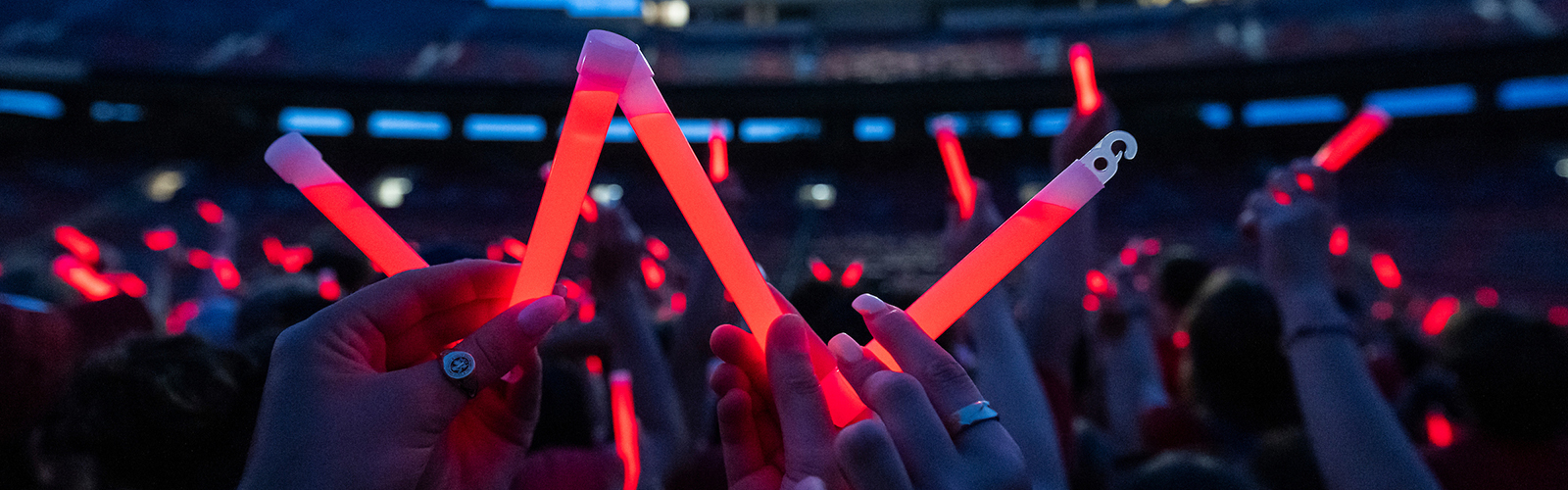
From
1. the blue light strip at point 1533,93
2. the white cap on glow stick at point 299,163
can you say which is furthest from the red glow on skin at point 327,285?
the blue light strip at point 1533,93

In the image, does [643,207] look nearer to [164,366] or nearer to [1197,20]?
[1197,20]

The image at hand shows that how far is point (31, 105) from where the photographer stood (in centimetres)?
1328

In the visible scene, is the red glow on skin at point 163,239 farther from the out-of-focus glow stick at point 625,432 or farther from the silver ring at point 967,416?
the silver ring at point 967,416

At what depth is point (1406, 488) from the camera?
118 cm

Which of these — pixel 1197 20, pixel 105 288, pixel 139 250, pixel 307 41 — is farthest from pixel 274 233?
pixel 1197 20

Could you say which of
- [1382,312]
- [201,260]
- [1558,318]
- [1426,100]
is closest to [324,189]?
[201,260]

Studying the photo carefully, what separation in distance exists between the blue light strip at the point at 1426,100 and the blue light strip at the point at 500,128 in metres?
15.3

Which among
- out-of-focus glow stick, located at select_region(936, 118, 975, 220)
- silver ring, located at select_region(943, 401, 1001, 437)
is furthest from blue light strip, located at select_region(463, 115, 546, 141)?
silver ring, located at select_region(943, 401, 1001, 437)

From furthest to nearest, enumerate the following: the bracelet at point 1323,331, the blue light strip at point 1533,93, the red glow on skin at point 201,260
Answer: the blue light strip at point 1533,93 < the red glow on skin at point 201,260 < the bracelet at point 1323,331

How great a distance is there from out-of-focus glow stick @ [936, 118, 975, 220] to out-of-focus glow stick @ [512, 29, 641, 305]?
77cm

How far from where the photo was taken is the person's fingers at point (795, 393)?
0.83 m

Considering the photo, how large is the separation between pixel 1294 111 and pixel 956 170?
48.6 feet

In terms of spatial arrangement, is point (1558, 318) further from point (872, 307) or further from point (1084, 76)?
point (872, 307)

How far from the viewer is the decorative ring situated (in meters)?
0.89
